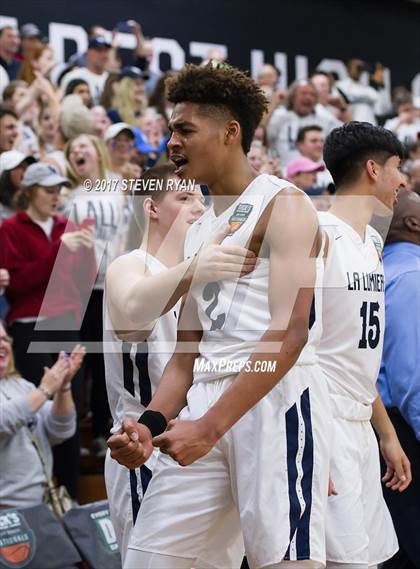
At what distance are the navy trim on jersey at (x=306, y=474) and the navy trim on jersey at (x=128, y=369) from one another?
1.07 meters

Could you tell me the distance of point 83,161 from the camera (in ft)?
25.8

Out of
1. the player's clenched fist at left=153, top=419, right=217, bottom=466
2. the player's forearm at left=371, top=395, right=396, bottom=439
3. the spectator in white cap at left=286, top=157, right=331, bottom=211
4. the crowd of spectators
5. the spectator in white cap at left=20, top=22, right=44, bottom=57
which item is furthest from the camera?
the spectator in white cap at left=20, top=22, right=44, bottom=57

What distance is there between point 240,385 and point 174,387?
464mm

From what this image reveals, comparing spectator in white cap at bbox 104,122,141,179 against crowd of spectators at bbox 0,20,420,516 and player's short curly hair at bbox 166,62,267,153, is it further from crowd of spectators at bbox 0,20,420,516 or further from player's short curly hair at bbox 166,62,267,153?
player's short curly hair at bbox 166,62,267,153

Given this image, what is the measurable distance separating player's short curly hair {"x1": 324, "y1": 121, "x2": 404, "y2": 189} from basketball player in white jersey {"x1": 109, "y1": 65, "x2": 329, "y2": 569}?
3.59 feet

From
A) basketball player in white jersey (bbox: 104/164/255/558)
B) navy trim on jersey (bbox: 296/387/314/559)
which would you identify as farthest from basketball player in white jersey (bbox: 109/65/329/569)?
basketball player in white jersey (bbox: 104/164/255/558)

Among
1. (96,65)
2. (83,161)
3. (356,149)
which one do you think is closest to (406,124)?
(96,65)

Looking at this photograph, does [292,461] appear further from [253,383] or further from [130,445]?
[130,445]

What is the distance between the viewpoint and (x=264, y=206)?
3266 mm

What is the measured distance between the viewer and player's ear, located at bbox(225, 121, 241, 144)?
339cm

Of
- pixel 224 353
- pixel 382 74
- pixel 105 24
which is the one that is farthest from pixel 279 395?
pixel 382 74

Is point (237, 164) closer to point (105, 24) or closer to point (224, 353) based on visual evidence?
point (224, 353)

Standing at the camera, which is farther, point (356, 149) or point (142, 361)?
point (356, 149)

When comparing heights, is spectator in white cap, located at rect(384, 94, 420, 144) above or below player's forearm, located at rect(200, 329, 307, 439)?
above
